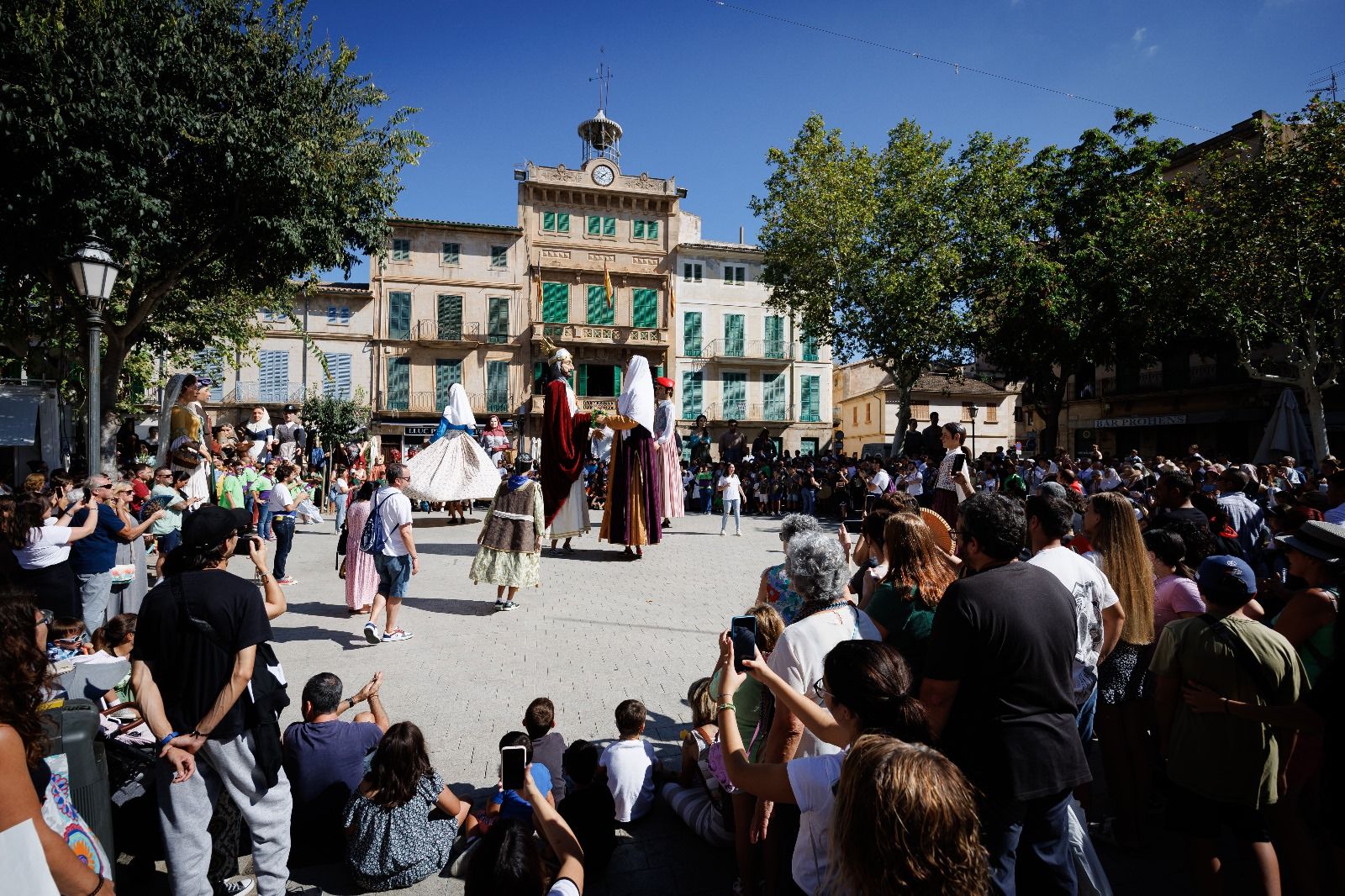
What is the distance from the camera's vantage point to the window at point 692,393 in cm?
3581

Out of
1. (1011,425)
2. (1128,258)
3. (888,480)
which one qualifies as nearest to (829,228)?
(1128,258)

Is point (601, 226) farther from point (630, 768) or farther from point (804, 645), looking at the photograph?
point (804, 645)

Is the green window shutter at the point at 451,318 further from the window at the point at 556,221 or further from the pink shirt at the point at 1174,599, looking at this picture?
A: the pink shirt at the point at 1174,599

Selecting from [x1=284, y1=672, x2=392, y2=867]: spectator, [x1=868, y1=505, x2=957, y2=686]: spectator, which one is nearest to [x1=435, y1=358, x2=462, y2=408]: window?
[x1=284, y1=672, x2=392, y2=867]: spectator

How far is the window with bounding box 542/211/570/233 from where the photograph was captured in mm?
34625

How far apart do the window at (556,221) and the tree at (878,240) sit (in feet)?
45.2

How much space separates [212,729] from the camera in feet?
9.86

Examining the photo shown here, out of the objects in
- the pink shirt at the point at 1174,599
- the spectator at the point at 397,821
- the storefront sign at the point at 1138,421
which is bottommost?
the spectator at the point at 397,821

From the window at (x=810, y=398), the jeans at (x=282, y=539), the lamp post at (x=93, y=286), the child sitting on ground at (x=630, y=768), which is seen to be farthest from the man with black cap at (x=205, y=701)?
the window at (x=810, y=398)

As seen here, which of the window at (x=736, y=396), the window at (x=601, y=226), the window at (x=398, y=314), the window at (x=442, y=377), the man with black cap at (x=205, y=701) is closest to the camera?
the man with black cap at (x=205, y=701)

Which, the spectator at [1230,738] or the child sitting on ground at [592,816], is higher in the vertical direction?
the spectator at [1230,738]

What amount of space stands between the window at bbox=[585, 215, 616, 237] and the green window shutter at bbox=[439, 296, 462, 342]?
7.12 metres

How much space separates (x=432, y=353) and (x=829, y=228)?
789 inches

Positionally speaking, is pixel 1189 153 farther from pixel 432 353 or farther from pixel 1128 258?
pixel 432 353
